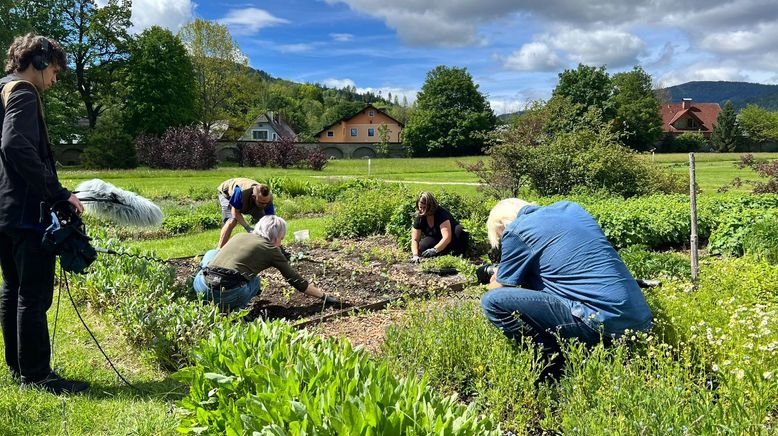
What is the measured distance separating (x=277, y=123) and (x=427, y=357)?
74.3 metres

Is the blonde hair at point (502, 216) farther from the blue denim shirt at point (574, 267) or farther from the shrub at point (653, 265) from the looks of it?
the shrub at point (653, 265)

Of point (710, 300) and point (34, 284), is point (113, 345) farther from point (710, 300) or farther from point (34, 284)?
point (710, 300)

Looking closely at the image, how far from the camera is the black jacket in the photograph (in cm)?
321

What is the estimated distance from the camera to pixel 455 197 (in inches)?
333

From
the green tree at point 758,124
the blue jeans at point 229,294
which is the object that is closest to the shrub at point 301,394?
the blue jeans at point 229,294

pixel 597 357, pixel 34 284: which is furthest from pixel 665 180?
pixel 34 284

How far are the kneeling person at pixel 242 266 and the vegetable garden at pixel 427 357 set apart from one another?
353 mm

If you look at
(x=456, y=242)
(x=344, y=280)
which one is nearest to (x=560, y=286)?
(x=344, y=280)

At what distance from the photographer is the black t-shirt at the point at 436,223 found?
7.23 m

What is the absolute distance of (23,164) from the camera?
3207 mm

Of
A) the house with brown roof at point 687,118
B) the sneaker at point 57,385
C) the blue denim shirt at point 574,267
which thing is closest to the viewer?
the blue denim shirt at point 574,267

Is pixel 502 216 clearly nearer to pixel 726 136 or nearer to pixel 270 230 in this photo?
pixel 270 230

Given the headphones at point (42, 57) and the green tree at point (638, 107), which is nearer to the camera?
the headphones at point (42, 57)

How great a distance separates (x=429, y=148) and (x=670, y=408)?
177 feet
